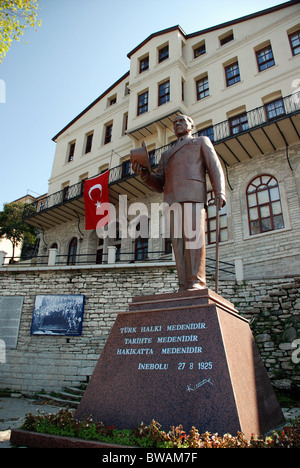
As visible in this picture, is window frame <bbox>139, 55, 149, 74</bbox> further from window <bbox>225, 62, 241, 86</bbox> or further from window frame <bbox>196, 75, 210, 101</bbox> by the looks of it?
window <bbox>225, 62, 241, 86</bbox>

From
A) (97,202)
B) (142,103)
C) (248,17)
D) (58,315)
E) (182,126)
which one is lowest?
(58,315)

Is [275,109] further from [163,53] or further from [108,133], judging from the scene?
[108,133]

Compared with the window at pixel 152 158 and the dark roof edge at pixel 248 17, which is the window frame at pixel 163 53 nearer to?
the dark roof edge at pixel 248 17

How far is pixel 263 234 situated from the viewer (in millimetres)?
12484

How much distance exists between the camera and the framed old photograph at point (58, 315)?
37.3ft

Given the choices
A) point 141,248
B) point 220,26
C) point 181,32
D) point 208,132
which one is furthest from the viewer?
point 181,32

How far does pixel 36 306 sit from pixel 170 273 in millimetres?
5287

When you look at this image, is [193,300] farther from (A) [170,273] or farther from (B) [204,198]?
(A) [170,273]

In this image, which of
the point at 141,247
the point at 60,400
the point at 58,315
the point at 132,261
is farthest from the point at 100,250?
the point at 60,400

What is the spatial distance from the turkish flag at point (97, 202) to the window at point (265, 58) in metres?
9.11

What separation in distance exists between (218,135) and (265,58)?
14.8 feet

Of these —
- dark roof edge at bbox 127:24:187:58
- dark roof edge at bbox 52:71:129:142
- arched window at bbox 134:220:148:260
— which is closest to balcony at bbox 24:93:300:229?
arched window at bbox 134:220:148:260

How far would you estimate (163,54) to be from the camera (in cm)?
1961

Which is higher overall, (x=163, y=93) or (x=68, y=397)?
(x=163, y=93)
